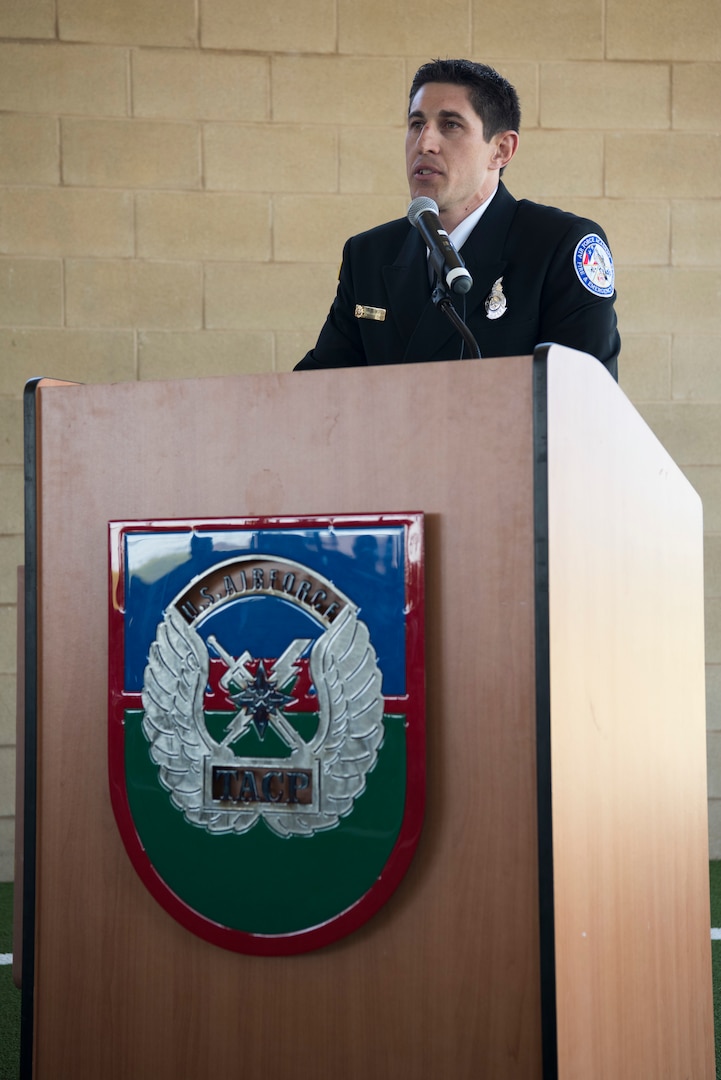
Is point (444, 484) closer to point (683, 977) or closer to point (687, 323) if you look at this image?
point (683, 977)

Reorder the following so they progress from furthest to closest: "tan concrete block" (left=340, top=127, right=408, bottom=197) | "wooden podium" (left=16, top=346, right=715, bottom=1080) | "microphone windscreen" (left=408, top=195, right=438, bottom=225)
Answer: "tan concrete block" (left=340, top=127, right=408, bottom=197) → "microphone windscreen" (left=408, top=195, right=438, bottom=225) → "wooden podium" (left=16, top=346, right=715, bottom=1080)

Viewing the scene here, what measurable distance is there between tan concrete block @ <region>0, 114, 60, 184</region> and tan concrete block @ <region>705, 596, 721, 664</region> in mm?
2254

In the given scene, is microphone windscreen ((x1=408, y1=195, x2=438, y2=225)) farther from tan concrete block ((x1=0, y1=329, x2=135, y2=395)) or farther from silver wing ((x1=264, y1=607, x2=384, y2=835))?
tan concrete block ((x1=0, y1=329, x2=135, y2=395))

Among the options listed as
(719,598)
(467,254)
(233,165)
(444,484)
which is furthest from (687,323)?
(444,484)

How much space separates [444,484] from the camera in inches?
35.5

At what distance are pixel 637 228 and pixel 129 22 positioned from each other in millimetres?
1555

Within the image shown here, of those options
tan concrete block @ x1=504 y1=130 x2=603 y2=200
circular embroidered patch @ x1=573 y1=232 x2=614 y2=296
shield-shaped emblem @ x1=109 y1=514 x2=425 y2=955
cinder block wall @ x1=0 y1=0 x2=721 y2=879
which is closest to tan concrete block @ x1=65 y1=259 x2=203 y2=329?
cinder block wall @ x1=0 y1=0 x2=721 y2=879

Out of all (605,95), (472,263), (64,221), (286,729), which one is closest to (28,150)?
(64,221)

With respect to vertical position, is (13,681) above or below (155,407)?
below

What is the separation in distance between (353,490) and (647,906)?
0.55 meters

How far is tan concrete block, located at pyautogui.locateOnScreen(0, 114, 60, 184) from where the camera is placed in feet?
9.48

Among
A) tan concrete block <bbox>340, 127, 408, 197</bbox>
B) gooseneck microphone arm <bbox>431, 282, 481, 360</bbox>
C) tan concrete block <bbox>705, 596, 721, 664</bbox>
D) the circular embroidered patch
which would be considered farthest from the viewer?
tan concrete block <bbox>705, 596, 721, 664</bbox>

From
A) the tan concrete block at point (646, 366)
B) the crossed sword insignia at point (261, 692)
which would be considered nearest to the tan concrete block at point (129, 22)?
the tan concrete block at point (646, 366)

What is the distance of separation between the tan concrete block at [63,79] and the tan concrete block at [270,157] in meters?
0.28
